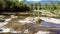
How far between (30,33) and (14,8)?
12.3m

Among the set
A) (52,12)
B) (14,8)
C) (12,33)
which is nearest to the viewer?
(12,33)

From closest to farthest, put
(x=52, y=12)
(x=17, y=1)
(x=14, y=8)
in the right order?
(x=52, y=12) < (x=14, y=8) < (x=17, y=1)

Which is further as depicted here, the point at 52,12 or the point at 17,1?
the point at 17,1

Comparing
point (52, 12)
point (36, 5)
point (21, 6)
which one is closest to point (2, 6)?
point (21, 6)

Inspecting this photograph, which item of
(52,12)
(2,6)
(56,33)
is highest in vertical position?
(2,6)

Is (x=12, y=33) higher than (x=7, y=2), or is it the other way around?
(x=7, y=2)

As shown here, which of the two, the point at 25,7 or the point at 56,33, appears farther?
the point at 25,7

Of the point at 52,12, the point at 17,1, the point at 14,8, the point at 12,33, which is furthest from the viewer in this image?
the point at 17,1

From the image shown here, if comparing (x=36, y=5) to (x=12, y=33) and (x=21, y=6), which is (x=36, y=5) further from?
(x=12, y=33)

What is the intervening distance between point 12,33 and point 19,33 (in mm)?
298

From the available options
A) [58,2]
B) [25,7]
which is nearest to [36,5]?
[25,7]

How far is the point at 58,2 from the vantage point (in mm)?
19391

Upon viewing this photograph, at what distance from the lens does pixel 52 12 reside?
18.2 m

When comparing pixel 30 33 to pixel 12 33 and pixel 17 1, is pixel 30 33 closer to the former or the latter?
pixel 12 33
